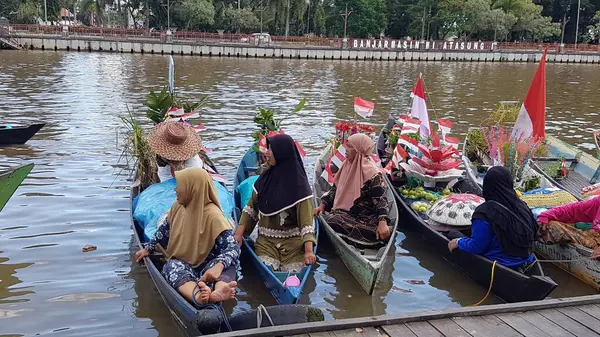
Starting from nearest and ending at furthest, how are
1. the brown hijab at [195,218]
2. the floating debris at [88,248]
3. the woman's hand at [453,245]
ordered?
1. the brown hijab at [195,218]
2. the woman's hand at [453,245]
3. the floating debris at [88,248]

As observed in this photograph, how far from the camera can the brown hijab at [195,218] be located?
4059 millimetres

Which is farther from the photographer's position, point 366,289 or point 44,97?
point 44,97

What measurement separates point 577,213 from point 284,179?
2.98 meters

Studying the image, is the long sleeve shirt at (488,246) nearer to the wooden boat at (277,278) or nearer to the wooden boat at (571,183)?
the wooden boat at (571,183)

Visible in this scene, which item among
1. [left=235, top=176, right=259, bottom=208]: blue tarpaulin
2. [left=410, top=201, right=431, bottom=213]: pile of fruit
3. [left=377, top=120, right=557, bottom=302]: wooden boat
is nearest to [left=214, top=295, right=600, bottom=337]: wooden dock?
[left=377, top=120, right=557, bottom=302]: wooden boat

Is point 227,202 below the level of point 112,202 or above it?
above

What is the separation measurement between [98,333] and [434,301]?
3.15 meters

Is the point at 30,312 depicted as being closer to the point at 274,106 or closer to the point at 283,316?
the point at 283,316

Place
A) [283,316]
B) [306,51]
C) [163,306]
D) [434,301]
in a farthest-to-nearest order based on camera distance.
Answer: [306,51]
[434,301]
[163,306]
[283,316]

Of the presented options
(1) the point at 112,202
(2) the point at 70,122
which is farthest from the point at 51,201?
(2) the point at 70,122

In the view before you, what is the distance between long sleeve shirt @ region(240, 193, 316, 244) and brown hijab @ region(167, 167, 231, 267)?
84 centimetres

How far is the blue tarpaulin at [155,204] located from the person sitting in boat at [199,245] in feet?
3.05

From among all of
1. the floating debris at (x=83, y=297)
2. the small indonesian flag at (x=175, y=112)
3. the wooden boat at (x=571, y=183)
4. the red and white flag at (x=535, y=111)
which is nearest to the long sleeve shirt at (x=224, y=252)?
the floating debris at (x=83, y=297)

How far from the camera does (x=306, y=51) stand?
42500 millimetres
